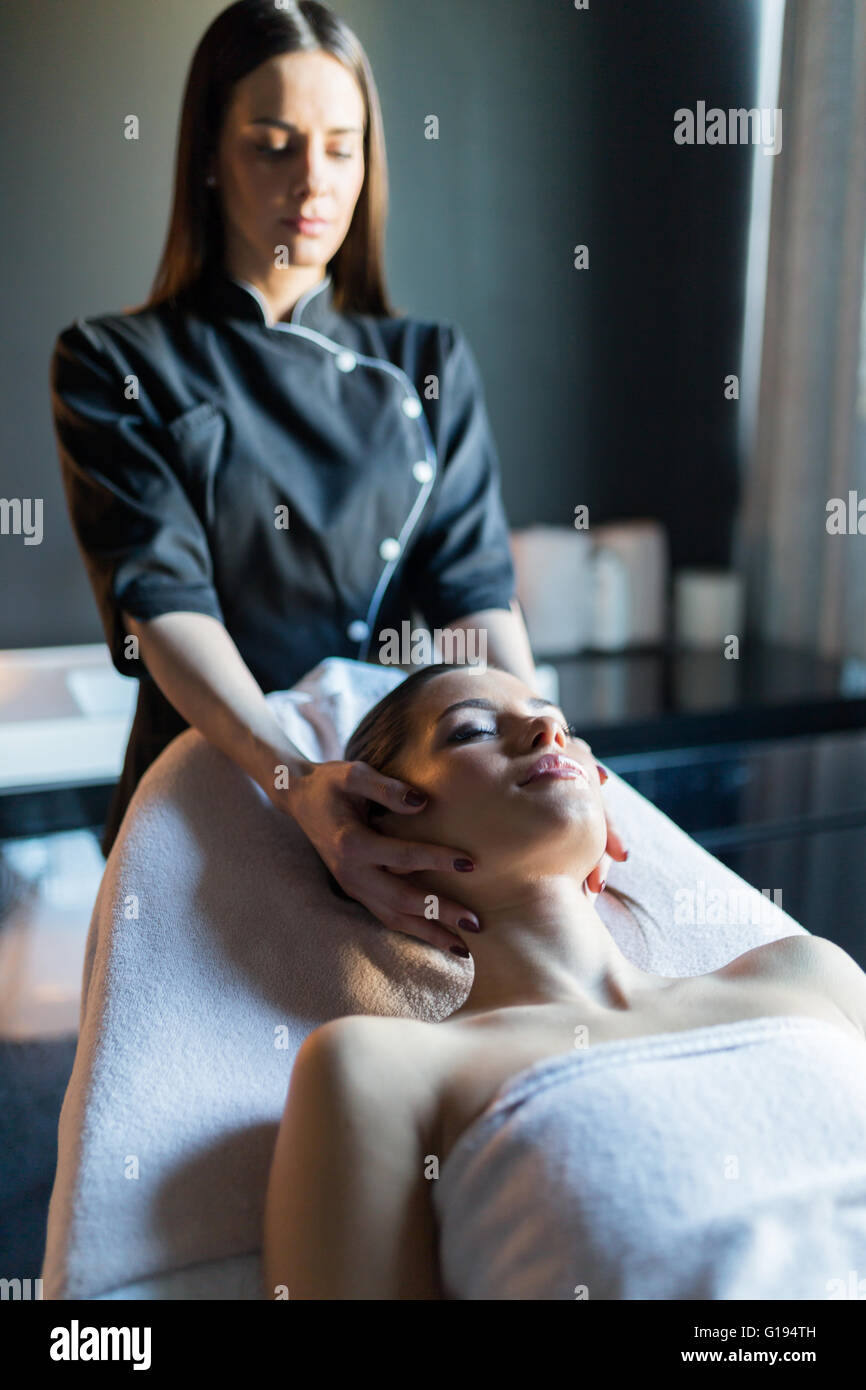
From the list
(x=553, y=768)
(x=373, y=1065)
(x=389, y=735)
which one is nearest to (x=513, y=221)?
(x=389, y=735)

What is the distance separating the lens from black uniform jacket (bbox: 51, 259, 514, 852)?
1382 millimetres

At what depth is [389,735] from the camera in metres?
1.15

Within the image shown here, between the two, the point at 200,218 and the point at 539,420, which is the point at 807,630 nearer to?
the point at 539,420

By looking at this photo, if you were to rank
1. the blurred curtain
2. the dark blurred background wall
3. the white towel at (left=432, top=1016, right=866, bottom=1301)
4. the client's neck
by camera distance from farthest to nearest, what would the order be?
the blurred curtain → the dark blurred background wall → the client's neck → the white towel at (left=432, top=1016, right=866, bottom=1301)

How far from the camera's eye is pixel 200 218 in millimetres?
1451

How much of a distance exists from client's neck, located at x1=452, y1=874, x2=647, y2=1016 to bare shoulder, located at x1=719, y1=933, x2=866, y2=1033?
0.09 meters

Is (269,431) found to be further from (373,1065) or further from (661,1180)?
(661,1180)

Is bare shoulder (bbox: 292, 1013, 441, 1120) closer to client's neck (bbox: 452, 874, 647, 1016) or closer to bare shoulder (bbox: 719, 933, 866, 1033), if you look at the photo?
client's neck (bbox: 452, 874, 647, 1016)

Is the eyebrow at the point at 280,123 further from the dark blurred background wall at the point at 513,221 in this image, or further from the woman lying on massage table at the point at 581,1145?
the dark blurred background wall at the point at 513,221

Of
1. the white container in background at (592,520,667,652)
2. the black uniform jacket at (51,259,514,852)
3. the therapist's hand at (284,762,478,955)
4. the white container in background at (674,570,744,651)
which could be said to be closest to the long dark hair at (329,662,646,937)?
the therapist's hand at (284,762,478,955)

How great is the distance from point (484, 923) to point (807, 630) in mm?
2040

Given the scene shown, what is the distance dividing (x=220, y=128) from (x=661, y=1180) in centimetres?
121
